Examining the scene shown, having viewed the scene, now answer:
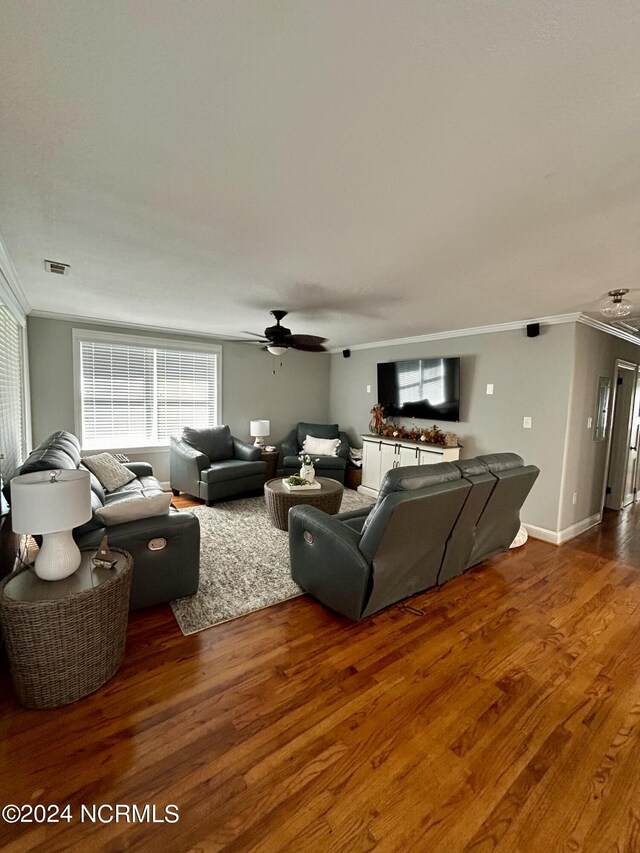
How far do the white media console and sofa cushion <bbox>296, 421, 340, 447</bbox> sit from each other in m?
0.79

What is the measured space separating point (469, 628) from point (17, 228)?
3.69 meters

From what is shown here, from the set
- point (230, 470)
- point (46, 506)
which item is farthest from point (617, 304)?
point (230, 470)

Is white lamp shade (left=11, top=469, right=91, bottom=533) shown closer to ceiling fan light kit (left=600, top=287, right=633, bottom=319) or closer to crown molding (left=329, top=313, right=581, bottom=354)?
ceiling fan light kit (left=600, top=287, right=633, bottom=319)

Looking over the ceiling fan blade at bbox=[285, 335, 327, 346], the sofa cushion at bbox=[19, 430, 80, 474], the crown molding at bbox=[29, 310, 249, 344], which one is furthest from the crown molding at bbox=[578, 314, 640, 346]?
the sofa cushion at bbox=[19, 430, 80, 474]

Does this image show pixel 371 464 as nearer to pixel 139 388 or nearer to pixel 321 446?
pixel 321 446

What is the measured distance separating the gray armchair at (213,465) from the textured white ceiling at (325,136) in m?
2.69

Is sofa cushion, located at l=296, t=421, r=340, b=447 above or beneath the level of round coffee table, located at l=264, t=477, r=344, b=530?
above

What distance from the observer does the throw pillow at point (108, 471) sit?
3.84 meters

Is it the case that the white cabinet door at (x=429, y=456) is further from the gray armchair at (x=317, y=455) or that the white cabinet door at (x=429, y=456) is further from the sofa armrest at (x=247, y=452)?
the sofa armrest at (x=247, y=452)

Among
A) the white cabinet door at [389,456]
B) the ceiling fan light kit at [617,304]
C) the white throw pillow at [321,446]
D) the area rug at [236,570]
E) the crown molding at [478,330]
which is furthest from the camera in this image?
the white throw pillow at [321,446]

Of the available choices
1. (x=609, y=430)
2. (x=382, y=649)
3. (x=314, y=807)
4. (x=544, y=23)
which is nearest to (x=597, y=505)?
(x=609, y=430)

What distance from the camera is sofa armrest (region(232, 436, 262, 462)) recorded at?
5.21 meters

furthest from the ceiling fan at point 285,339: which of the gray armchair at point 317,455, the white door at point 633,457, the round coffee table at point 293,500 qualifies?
the white door at point 633,457

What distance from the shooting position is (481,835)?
125cm
